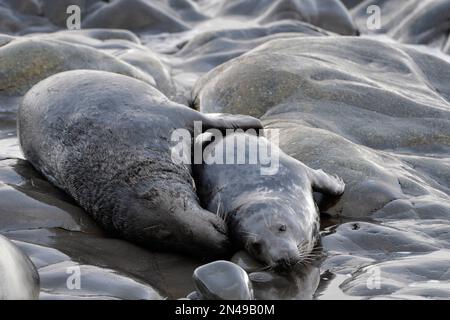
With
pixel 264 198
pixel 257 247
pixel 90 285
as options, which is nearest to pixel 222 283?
pixel 90 285

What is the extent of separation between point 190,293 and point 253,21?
951 cm

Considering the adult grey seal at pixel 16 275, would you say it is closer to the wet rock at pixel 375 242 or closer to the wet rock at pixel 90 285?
the wet rock at pixel 90 285

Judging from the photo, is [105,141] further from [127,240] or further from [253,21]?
[253,21]

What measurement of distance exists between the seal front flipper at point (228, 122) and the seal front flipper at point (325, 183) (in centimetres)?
63

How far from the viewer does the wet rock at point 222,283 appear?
3637 mm

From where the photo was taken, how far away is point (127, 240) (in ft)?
15.2

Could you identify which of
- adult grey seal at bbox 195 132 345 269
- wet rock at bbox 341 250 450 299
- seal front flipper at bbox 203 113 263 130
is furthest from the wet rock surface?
seal front flipper at bbox 203 113 263 130

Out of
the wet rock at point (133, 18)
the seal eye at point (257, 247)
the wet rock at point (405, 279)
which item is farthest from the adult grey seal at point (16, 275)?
the wet rock at point (133, 18)

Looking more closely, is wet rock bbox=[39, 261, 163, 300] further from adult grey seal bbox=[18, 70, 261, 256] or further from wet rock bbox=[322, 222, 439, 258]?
wet rock bbox=[322, 222, 439, 258]

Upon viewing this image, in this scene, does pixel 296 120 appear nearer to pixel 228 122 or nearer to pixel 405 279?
pixel 228 122

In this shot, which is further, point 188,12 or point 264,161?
point 188,12

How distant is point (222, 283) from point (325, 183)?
163cm

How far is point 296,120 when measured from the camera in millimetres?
6676
